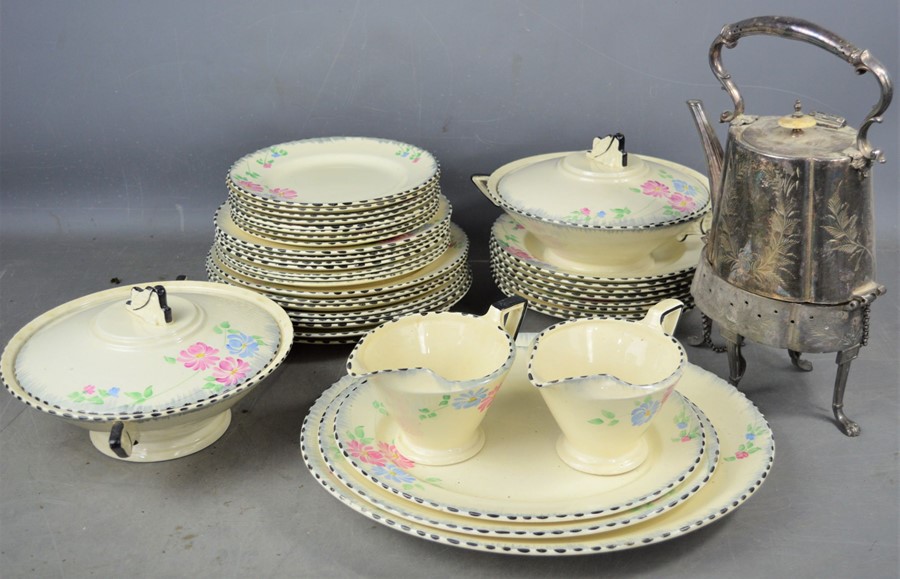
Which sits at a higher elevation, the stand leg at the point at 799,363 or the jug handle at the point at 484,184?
the jug handle at the point at 484,184

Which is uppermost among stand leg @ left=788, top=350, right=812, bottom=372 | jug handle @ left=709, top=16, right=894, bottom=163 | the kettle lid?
jug handle @ left=709, top=16, right=894, bottom=163

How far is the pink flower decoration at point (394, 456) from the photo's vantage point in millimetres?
1437

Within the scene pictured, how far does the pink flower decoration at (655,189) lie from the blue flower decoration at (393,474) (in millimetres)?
713

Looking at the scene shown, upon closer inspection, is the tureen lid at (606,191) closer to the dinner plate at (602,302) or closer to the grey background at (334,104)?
the dinner plate at (602,302)

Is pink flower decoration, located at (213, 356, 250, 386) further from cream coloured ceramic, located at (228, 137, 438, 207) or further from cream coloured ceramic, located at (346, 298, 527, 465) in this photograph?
cream coloured ceramic, located at (228, 137, 438, 207)

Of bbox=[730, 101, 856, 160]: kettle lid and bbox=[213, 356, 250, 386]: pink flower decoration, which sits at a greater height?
bbox=[730, 101, 856, 160]: kettle lid

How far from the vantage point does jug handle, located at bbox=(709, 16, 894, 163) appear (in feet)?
4.60

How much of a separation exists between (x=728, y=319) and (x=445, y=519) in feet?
1.92

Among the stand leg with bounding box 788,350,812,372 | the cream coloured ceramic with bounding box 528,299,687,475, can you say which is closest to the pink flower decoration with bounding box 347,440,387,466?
the cream coloured ceramic with bounding box 528,299,687,475

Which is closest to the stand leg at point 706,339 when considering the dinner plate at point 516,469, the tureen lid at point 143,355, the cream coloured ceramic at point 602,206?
the cream coloured ceramic at point 602,206

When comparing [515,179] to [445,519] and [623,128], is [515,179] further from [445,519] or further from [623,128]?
[445,519]

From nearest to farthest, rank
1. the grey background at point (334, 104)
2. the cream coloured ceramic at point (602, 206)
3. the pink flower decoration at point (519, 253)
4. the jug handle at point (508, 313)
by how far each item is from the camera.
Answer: the jug handle at point (508, 313) → the cream coloured ceramic at point (602, 206) → the pink flower decoration at point (519, 253) → the grey background at point (334, 104)

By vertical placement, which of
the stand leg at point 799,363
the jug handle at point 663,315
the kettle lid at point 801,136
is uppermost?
the kettle lid at point 801,136

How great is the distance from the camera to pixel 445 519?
1.32 meters
